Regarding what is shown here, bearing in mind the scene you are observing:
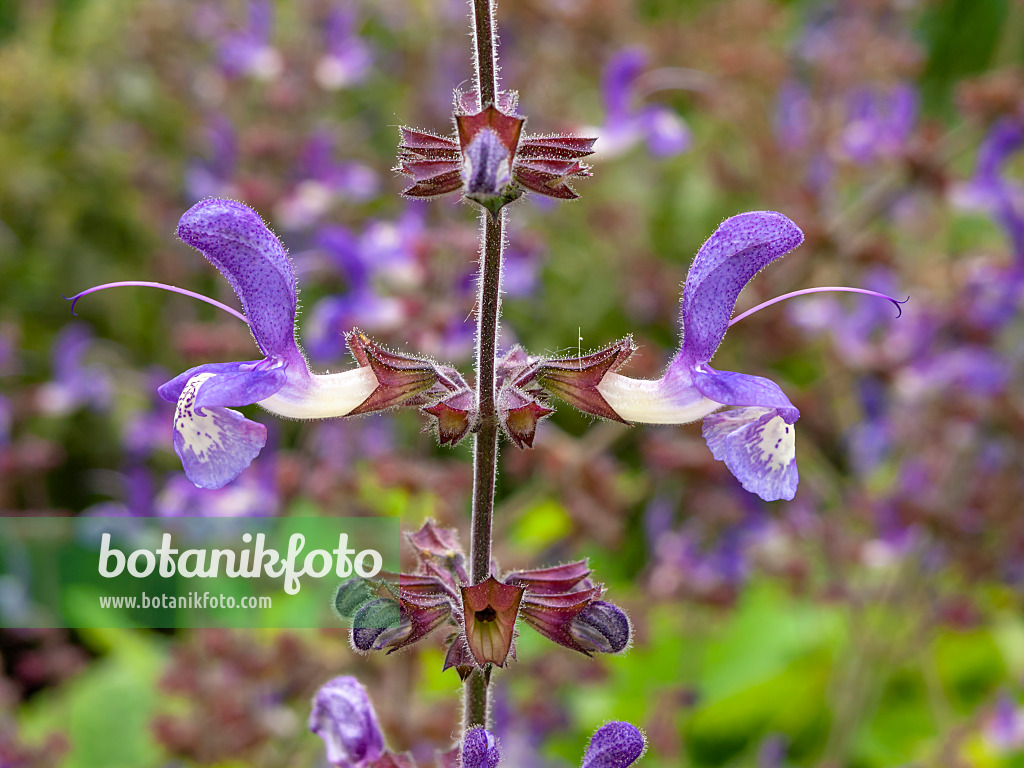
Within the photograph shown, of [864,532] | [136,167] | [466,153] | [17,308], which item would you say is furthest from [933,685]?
[17,308]

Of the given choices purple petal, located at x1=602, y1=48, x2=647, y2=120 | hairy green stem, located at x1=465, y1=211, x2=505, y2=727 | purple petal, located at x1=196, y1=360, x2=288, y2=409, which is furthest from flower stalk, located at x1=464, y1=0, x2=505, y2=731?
purple petal, located at x1=602, y1=48, x2=647, y2=120

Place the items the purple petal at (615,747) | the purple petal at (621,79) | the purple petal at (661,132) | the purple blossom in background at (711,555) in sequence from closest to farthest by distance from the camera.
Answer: the purple petal at (615,747) < the purple petal at (621,79) < the purple petal at (661,132) < the purple blossom in background at (711,555)

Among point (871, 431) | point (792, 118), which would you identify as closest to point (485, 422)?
point (871, 431)

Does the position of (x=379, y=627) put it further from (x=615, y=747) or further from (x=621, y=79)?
(x=621, y=79)

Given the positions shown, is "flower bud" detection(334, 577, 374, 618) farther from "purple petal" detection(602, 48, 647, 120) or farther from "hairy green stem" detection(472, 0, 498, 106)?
"purple petal" detection(602, 48, 647, 120)

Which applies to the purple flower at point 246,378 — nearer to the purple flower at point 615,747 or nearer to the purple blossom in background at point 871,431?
the purple flower at point 615,747

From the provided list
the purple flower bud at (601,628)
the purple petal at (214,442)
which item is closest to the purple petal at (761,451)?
the purple flower bud at (601,628)

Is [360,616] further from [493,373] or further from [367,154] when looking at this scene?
[367,154]
